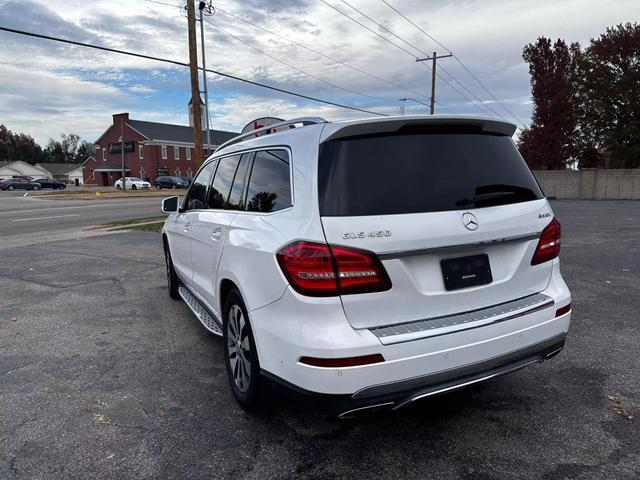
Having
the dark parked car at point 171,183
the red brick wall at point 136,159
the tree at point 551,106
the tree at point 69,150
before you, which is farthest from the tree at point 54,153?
the tree at point 551,106

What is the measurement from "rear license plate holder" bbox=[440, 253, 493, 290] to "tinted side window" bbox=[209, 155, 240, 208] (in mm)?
1888

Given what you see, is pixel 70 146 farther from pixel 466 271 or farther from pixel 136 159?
pixel 466 271

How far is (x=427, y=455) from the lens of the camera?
2754 mm

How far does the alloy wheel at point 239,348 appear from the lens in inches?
123

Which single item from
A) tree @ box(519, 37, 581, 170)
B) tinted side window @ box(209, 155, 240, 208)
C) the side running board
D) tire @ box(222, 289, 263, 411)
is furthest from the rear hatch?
tree @ box(519, 37, 581, 170)

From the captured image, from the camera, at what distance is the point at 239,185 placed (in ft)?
11.7

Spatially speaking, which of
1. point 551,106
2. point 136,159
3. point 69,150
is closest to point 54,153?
point 69,150

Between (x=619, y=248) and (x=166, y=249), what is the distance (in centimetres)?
864

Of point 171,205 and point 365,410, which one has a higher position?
point 171,205

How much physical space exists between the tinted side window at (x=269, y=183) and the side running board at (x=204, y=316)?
108cm

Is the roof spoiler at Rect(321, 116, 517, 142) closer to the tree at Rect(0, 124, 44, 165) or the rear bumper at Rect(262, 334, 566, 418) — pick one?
the rear bumper at Rect(262, 334, 566, 418)

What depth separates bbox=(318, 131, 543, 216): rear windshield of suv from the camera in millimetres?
2529

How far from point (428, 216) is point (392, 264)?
0.34m

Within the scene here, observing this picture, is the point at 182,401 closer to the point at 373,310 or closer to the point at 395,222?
the point at 373,310
